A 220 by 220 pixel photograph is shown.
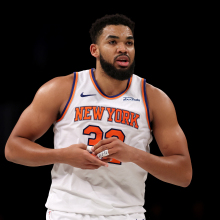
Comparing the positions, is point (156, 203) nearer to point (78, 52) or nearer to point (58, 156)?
point (78, 52)

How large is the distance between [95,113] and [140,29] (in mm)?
2105

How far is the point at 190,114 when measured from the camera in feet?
12.7

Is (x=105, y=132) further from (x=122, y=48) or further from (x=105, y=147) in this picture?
(x=122, y=48)

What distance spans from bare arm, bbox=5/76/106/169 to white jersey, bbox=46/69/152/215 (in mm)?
62

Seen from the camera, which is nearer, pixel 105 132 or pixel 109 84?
pixel 105 132

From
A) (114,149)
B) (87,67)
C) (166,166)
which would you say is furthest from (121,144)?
(87,67)

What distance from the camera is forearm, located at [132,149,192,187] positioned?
6.12ft

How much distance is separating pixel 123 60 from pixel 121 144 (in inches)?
22.0

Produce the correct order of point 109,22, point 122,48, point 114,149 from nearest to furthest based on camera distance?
point 114,149
point 122,48
point 109,22

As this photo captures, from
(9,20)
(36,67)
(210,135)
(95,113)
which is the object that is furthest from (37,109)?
(210,135)

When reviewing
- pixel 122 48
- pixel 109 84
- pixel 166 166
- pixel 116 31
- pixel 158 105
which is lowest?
pixel 166 166

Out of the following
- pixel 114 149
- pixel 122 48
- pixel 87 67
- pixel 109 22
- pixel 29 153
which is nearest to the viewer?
pixel 114 149

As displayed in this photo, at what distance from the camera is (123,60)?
208 cm

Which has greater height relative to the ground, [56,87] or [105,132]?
[56,87]
